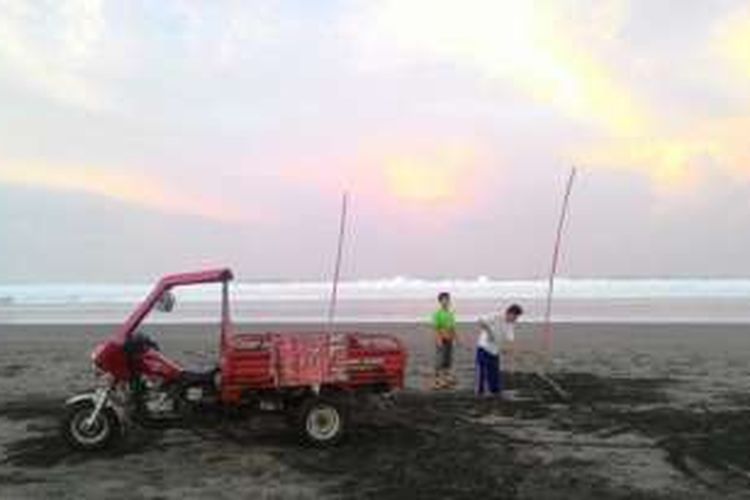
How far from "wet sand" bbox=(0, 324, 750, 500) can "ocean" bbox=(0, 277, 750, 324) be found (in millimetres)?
23633

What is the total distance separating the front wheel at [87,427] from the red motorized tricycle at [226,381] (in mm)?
11

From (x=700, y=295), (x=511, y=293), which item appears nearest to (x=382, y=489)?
(x=700, y=295)

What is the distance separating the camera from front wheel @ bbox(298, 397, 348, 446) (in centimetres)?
1469

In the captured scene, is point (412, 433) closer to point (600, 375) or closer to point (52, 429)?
point (52, 429)

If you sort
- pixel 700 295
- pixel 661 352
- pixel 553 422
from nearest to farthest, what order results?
pixel 553 422 < pixel 661 352 < pixel 700 295

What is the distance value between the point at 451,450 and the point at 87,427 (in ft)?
12.7

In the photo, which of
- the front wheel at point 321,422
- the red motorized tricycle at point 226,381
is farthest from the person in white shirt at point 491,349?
the front wheel at point 321,422

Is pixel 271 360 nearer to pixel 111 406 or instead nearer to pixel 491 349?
pixel 111 406

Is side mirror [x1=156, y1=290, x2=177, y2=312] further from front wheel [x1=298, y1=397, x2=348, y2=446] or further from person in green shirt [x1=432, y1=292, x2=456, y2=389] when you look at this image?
person in green shirt [x1=432, y1=292, x2=456, y2=389]

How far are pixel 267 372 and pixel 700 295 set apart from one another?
57.6 m

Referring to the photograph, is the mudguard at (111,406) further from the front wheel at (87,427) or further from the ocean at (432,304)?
the ocean at (432,304)

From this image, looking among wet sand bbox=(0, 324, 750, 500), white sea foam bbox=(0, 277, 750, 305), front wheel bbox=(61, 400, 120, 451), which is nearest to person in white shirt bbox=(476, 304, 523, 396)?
wet sand bbox=(0, 324, 750, 500)

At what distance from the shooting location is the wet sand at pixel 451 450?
40.4ft

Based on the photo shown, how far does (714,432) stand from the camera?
613 inches
